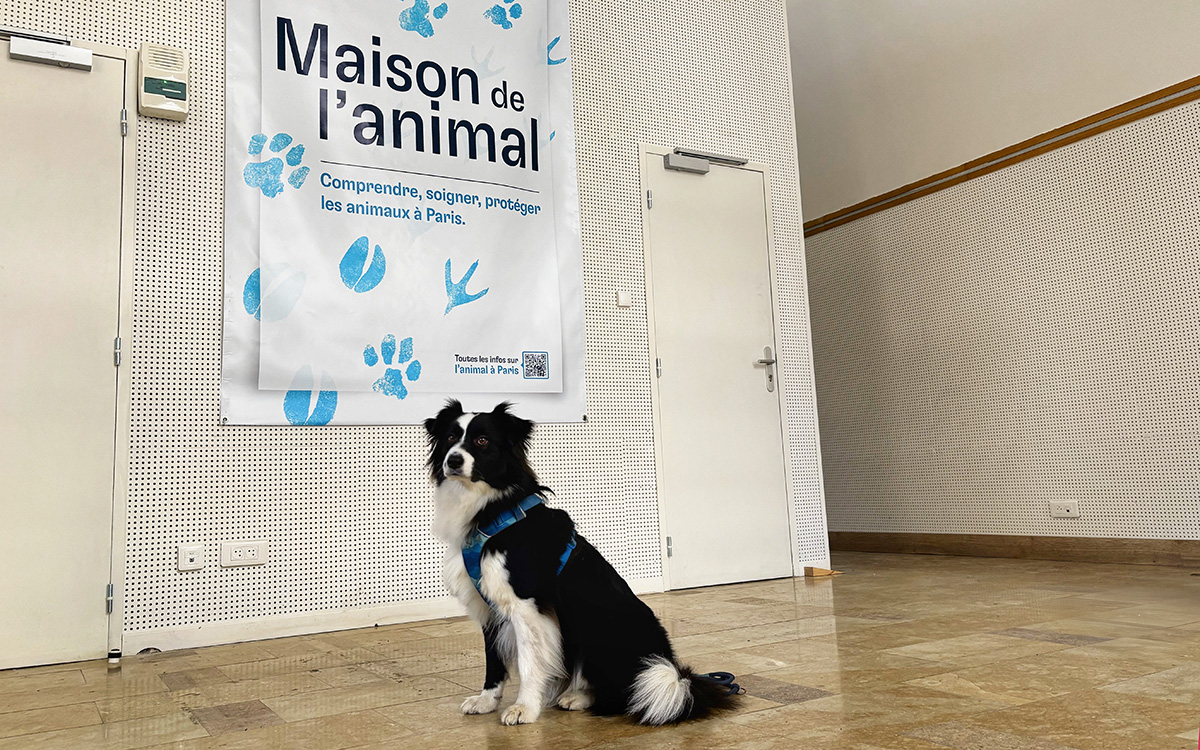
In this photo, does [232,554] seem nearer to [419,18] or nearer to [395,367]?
[395,367]

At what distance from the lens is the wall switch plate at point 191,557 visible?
12.0 feet

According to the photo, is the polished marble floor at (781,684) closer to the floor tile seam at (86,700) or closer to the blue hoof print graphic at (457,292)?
the floor tile seam at (86,700)

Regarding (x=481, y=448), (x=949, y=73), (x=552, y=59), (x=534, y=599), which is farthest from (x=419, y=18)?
(x=949, y=73)

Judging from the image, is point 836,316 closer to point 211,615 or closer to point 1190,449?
point 1190,449

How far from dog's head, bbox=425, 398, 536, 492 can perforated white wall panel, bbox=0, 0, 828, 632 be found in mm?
1832

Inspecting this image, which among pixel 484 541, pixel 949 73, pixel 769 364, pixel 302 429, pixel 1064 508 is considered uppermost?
pixel 949 73

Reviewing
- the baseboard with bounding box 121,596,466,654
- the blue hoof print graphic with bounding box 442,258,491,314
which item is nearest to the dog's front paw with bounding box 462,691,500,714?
the baseboard with bounding box 121,596,466,654

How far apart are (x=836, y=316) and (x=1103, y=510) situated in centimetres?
265

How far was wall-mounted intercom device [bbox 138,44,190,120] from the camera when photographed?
3.77m

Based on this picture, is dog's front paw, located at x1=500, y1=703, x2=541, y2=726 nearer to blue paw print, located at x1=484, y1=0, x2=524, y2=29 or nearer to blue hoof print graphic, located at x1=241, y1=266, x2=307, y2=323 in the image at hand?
blue hoof print graphic, located at x1=241, y1=266, x2=307, y2=323

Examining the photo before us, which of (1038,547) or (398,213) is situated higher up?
(398,213)

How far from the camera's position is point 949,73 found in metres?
6.39

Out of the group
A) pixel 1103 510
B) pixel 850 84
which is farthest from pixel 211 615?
pixel 850 84

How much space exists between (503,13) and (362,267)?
1.71 meters
